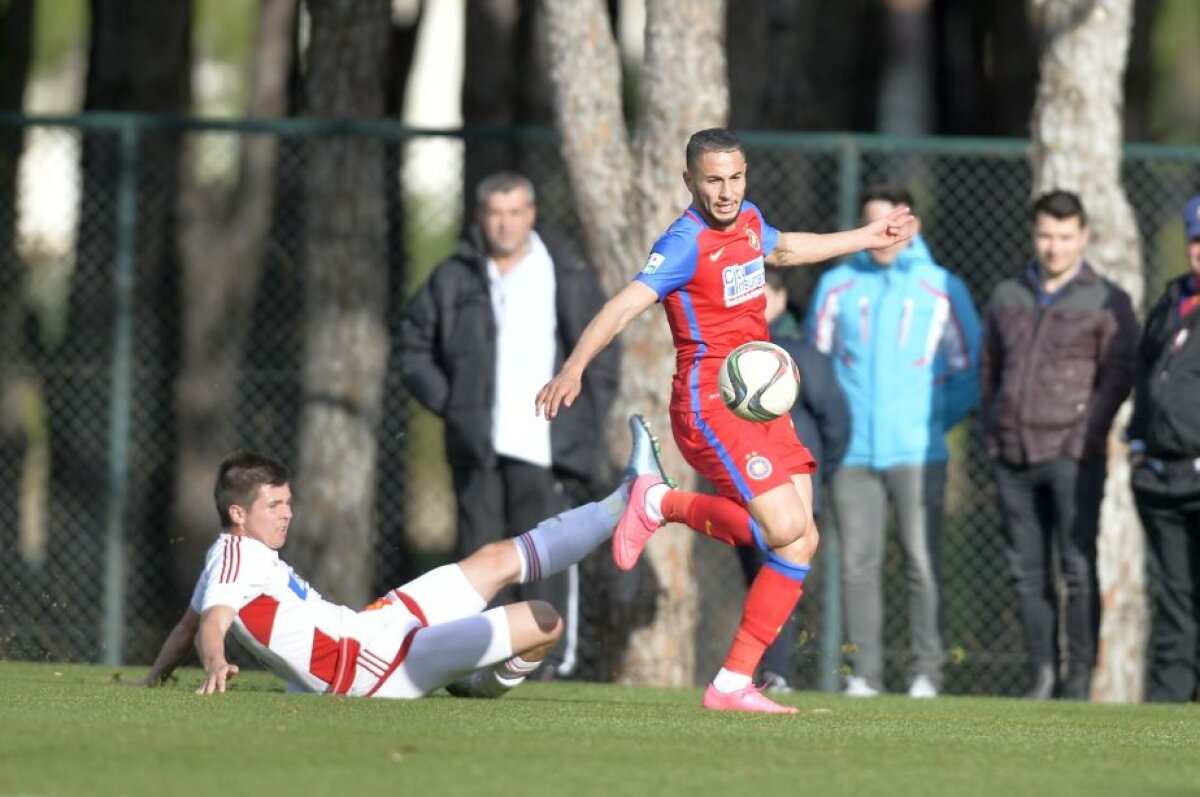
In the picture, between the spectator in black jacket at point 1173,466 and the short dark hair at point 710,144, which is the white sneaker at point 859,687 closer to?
the spectator in black jacket at point 1173,466

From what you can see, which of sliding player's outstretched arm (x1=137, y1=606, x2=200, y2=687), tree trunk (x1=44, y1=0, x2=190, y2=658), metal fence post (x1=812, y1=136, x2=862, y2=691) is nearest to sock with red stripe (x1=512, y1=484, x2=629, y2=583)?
sliding player's outstretched arm (x1=137, y1=606, x2=200, y2=687)

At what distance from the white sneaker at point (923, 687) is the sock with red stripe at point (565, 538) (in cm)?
264

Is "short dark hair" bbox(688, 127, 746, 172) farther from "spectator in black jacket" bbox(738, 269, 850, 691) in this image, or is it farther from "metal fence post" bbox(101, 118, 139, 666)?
"metal fence post" bbox(101, 118, 139, 666)

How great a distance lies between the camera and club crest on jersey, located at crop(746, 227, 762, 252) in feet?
28.4

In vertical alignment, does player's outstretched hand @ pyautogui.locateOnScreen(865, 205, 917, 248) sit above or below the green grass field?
above

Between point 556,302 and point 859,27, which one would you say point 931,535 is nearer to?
point 556,302

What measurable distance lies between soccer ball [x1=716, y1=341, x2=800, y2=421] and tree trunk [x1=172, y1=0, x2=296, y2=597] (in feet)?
21.8

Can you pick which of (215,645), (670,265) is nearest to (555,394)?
(670,265)

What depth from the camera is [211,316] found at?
15438mm

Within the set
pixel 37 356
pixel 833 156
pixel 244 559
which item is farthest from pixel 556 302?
pixel 37 356

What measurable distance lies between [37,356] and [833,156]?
5.40 m

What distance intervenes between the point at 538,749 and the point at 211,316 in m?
8.92

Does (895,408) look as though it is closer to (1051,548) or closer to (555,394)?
(1051,548)

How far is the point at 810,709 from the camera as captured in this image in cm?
934
